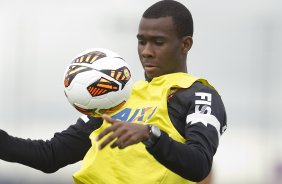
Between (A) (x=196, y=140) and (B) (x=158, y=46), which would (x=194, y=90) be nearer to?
(B) (x=158, y=46)

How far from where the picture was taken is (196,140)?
600cm

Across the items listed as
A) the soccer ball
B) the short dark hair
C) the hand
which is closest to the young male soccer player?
the short dark hair

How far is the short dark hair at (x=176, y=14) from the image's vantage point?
A: 658cm

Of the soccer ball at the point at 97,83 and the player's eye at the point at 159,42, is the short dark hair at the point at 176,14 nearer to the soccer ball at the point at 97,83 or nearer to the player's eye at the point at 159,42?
the player's eye at the point at 159,42

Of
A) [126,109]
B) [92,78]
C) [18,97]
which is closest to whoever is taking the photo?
[92,78]

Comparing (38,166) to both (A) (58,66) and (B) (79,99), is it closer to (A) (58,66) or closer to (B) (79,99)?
(B) (79,99)

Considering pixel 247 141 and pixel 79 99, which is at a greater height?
pixel 79 99

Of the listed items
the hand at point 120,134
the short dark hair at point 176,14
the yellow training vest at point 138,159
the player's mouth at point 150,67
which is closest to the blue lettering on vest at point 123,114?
the yellow training vest at point 138,159

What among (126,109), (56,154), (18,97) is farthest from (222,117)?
(18,97)

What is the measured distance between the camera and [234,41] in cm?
1284

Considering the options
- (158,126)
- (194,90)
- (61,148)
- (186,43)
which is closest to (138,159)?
(158,126)

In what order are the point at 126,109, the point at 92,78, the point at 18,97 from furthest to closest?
the point at 18,97 → the point at 126,109 → the point at 92,78

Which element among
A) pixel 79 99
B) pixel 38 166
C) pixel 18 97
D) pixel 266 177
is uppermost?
pixel 79 99

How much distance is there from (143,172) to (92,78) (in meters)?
0.64
